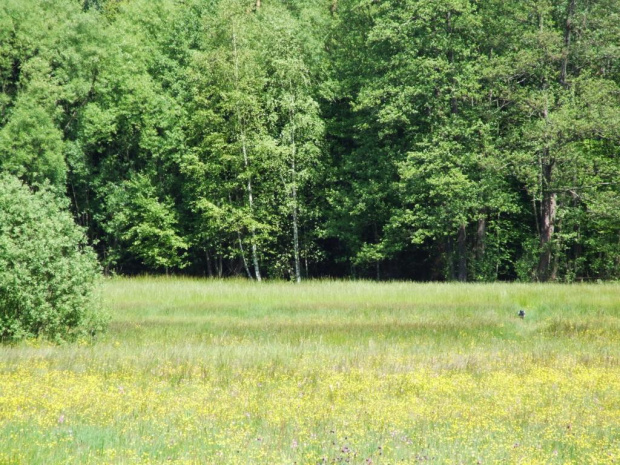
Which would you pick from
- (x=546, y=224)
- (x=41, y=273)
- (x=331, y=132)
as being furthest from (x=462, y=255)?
(x=41, y=273)

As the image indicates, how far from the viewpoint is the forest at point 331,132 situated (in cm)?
3200

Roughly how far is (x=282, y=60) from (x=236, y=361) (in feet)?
90.2

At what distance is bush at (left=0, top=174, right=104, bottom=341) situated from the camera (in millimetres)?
15305

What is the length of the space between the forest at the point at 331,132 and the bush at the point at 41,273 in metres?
15.1

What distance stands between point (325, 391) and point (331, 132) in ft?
102

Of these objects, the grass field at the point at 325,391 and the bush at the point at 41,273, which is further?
the bush at the point at 41,273

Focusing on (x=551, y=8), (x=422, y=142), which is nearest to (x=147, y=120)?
(x=422, y=142)

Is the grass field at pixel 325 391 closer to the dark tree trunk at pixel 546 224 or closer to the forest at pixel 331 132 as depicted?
the dark tree trunk at pixel 546 224

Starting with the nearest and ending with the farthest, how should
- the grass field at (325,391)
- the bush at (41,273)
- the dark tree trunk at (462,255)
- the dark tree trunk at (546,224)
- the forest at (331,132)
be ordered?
1. the grass field at (325,391)
2. the bush at (41,273)
3. the dark tree trunk at (546,224)
4. the forest at (331,132)
5. the dark tree trunk at (462,255)

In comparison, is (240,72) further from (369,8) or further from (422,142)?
(422,142)

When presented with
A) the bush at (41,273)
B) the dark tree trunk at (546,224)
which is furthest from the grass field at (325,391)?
the dark tree trunk at (546,224)

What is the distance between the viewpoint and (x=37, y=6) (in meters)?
44.0

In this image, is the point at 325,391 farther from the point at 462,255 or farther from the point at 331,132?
the point at 331,132

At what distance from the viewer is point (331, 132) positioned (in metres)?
40.8
